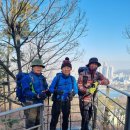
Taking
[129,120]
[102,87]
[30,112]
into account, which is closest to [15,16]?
[102,87]

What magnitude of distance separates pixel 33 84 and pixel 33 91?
13 cm

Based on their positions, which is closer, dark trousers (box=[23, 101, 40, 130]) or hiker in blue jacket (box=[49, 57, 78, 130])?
dark trousers (box=[23, 101, 40, 130])

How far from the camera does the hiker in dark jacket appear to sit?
226 inches

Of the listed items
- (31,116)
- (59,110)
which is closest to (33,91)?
(31,116)

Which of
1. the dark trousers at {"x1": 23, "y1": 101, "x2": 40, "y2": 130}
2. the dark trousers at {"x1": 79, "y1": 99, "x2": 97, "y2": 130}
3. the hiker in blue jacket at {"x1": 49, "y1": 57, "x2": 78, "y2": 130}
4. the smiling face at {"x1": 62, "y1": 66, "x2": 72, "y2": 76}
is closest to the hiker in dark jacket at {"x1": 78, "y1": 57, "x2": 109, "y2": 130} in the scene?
the dark trousers at {"x1": 79, "y1": 99, "x2": 97, "y2": 130}

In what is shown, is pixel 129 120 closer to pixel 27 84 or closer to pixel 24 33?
pixel 27 84

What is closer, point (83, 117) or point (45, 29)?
point (83, 117)

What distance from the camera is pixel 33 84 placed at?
5.17 m

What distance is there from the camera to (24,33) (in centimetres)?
1387

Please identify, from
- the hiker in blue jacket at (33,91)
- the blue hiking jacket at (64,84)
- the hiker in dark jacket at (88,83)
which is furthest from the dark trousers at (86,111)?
the hiker in blue jacket at (33,91)

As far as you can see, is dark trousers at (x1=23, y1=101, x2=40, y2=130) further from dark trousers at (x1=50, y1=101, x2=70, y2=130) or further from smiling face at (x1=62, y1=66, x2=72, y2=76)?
smiling face at (x1=62, y1=66, x2=72, y2=76)

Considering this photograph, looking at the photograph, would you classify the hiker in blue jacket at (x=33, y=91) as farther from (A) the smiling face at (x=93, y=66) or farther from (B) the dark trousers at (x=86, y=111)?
(A) the smiling face at (x=93, y=66)

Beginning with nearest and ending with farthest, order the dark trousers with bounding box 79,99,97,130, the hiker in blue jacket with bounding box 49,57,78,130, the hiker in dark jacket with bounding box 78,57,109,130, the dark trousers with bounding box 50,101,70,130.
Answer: the hiker in blue jacket with bounding box 49,57,78,130, the dark trousers with bounding box 50,101,70,130, the hiker in dark jacket with bounding box 78,57,109,130, the dark trousers with bounding box 79,99,97,130

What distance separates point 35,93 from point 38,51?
893 cm
